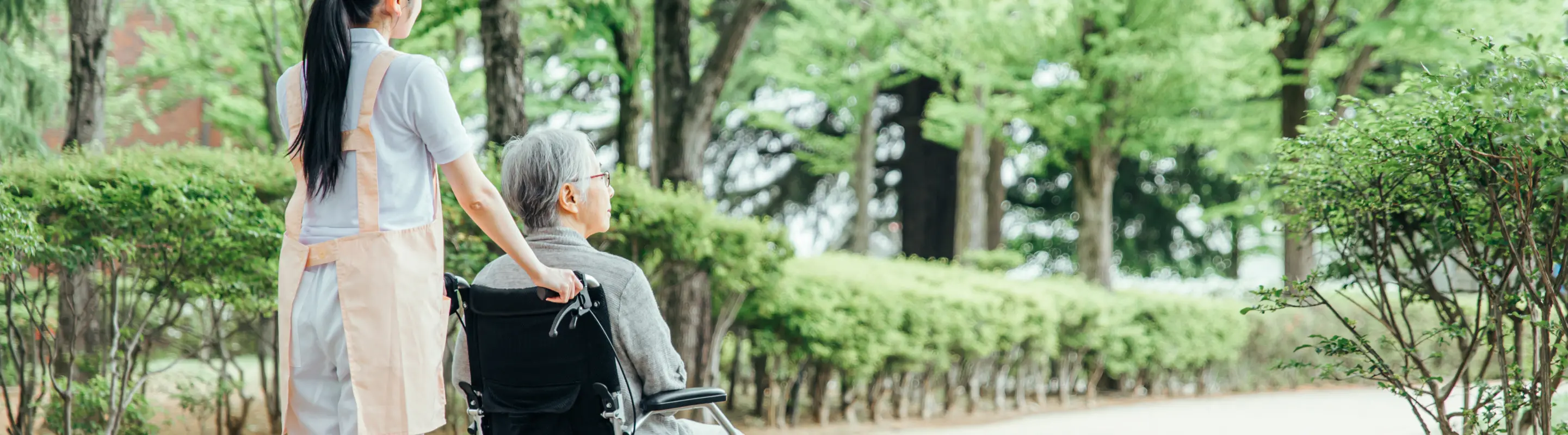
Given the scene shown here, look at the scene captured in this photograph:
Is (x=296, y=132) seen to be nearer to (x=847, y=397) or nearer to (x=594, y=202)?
(x=594, y=202)

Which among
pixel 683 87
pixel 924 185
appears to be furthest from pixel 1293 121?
pixel 683 87

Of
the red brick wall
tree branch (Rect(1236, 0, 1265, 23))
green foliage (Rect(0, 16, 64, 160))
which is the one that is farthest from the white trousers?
the red brick wall

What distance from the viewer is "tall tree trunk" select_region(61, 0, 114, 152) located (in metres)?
6.77

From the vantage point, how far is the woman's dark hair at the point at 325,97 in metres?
2.12

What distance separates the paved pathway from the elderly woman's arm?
243 inches

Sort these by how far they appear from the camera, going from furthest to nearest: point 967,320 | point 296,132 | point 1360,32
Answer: point 1360,32
point 967,320
point 296,132

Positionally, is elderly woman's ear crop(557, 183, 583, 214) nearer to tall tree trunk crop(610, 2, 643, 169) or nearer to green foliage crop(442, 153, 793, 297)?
green foliage crop(442, 153, 793, 297)

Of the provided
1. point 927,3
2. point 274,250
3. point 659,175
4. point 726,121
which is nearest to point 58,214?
point 274,250

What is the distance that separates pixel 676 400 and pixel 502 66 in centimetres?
404

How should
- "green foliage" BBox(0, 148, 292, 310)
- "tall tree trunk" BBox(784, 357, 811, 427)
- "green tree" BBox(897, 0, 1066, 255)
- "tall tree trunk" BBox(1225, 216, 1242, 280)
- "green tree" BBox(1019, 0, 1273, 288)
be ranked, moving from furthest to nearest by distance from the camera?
"tall tree trunk" BBox(1225, 216, 1242, 280) < "green tree" BBox(1019, 0, 1273, 288) < "green tree" BBox(897, 0, 1066, 255) < "tall tree trunk" BBox(784, 357, 811, 427) < "green foliage" BBox(0, 148, 292, 310)

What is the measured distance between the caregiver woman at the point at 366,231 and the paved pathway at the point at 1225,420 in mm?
6461

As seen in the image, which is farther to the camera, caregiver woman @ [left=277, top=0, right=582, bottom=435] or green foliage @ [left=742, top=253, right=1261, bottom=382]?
green foliage @ [left=742, top=253, right=1261, bottom=382]

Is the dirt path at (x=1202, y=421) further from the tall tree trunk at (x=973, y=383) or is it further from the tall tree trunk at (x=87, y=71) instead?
the tall tree trunk at (x=87, y=71)

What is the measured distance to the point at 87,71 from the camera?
6820mm
